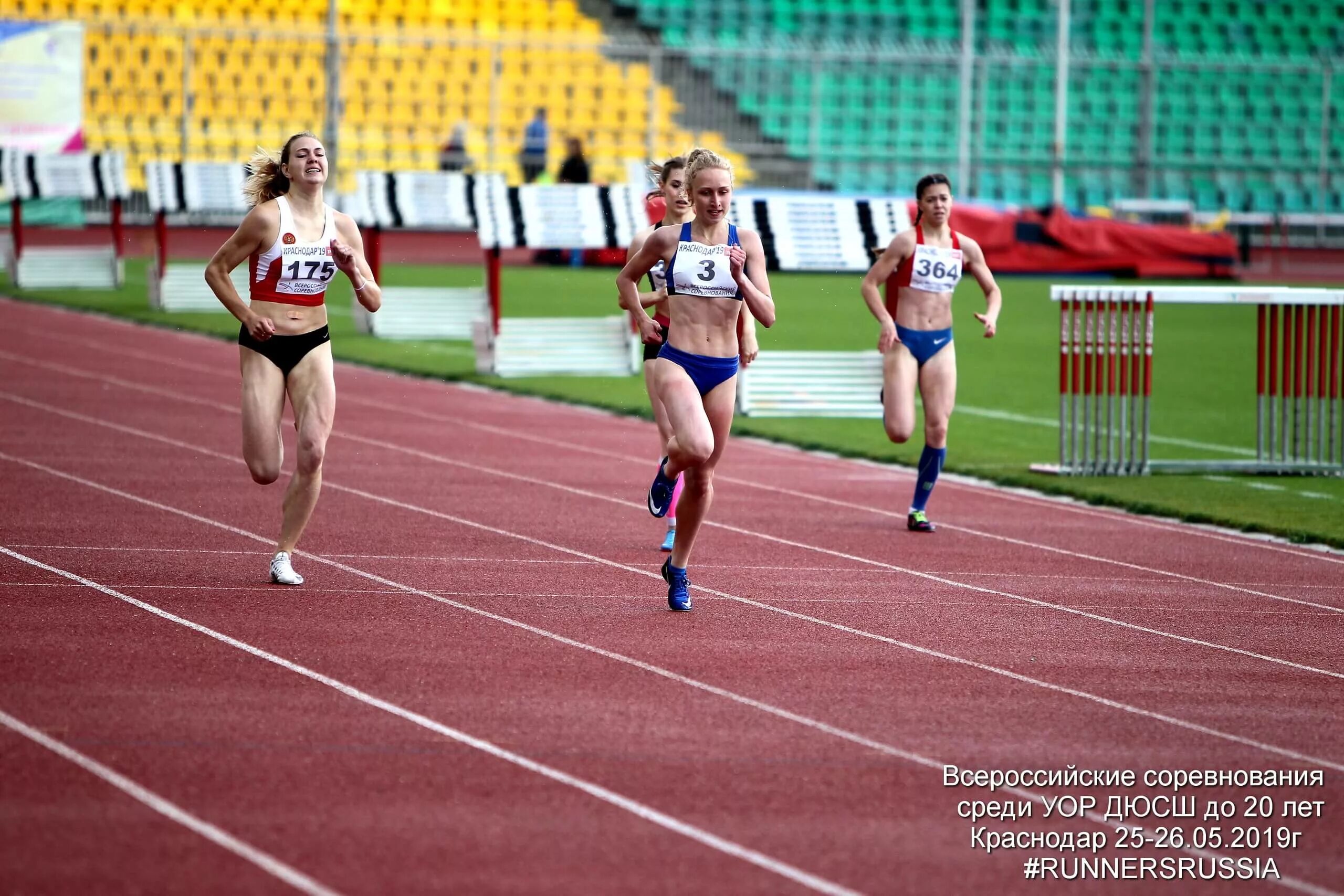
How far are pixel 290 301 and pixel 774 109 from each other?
102 ft

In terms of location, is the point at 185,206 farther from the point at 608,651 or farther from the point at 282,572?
the point at 608,651

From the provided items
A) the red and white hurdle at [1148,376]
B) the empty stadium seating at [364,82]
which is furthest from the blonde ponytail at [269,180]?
the empty stadium seating at [364,82]

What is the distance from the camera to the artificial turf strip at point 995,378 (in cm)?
1305

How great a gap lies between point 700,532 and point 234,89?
26.8m

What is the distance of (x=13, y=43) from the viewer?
32094 mm

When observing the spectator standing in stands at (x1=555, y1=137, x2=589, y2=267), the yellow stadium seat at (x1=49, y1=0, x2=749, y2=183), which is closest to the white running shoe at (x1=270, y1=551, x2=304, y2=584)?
the spectator standing in stands at (x1=555, y1=137, x2=589, y2=267)

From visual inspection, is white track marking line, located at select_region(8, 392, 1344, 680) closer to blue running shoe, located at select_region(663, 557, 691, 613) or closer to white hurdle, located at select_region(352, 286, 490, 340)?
blue running shoe, located at select_region(663, 557, 691, 613)

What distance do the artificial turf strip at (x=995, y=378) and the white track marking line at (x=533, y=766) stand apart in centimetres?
585

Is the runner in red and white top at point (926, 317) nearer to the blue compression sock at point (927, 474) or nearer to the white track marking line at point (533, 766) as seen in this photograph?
the blue compression sock at point (927, 474)

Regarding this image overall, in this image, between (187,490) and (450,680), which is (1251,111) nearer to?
(187,490)

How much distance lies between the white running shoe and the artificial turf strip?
15.9 ft

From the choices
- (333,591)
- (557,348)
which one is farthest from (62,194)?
(333,591)

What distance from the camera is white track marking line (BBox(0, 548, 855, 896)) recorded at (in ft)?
16.8

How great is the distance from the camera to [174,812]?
5.43 meters
